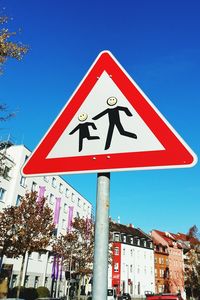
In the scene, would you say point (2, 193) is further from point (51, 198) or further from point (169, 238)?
point (169, 238)

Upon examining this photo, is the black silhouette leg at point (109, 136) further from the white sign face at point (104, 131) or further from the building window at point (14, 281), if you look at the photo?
the building window at point (14, 281)

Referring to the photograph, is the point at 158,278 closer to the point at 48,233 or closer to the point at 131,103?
the point at 48,233

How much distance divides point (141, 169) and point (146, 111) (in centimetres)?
46

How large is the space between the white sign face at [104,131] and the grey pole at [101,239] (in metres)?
0.24

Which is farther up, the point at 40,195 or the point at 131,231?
the point at 131,231

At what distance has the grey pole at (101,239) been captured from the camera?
1.97 meters

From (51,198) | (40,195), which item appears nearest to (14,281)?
(40,195)

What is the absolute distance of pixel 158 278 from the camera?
89.8 meters

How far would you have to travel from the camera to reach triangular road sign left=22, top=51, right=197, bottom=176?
2.37 meters

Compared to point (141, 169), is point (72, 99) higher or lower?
higher

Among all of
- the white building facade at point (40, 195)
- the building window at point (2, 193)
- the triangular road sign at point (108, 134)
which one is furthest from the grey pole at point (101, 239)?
the building window at point (2, 193)

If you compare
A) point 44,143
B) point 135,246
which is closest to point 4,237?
point 44,143

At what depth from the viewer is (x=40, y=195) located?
4884cm

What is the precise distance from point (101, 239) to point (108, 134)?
77 centimetres
